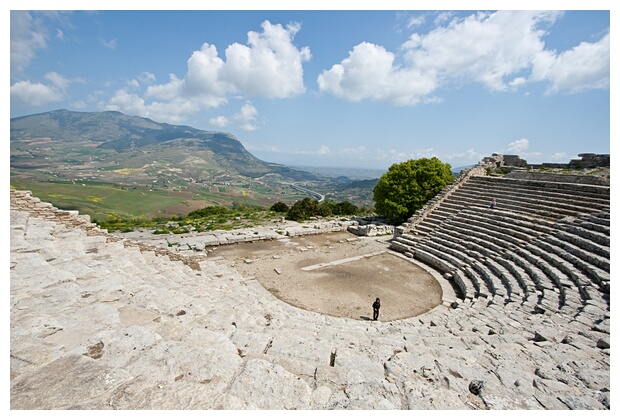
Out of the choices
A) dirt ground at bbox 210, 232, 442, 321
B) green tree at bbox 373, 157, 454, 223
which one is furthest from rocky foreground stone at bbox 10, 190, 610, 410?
green tree at bbox 373, 157, 454, 223

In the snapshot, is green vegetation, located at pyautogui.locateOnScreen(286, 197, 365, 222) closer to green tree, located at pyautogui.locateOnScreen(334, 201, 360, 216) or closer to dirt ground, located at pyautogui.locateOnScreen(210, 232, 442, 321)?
green tree, located at pyautogui.locateOnScreen(334, 201, 360, 216)

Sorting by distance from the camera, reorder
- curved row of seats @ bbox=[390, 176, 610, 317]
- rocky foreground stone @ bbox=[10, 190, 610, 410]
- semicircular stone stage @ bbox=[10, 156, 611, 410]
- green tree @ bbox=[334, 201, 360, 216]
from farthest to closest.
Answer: green tree @ bbox=[334, 201, 360, 216], curved row of seats @ bbox=[390, 176, 610, 317], semicircular stone stage @ bbox=[10, 156, 611, 410], rocky foreground stone @ bbox=[10, 190, 610, 410]

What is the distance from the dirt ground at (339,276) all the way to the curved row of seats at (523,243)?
1509 millimetres

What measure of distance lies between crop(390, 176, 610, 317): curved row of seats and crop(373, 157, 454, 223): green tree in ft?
6.49

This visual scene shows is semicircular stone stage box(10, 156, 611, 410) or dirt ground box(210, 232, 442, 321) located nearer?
semicircular stone stage box(10, 156, 611, 410)

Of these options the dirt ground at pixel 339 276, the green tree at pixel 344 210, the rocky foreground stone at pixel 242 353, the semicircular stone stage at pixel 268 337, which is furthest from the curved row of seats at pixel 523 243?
the green tree at pixel 344 210

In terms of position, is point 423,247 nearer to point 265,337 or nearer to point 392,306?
point 392,306

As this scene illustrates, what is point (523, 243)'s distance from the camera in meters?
13.1

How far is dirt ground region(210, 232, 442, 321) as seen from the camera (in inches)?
413

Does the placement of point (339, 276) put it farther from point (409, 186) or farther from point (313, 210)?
point (313, 210)

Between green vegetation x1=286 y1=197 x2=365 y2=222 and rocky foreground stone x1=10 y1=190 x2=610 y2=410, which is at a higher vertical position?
rocky foreground stone x1=10 y1=190 x2=610 y2=410

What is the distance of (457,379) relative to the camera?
168 inches

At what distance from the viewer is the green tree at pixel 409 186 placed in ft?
73.0

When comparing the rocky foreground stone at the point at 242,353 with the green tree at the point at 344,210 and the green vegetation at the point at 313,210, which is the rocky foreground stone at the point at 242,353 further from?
the green tree at the point at 344,210
